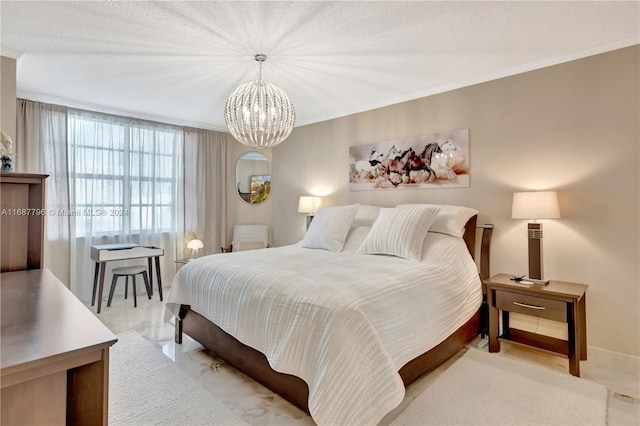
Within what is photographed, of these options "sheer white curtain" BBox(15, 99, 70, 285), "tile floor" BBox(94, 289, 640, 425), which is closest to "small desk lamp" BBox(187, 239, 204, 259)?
"sheer white curtain" BBox(15, 99, 70, 285)

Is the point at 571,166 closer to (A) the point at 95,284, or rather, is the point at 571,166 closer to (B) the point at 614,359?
(B) the point at 614,359

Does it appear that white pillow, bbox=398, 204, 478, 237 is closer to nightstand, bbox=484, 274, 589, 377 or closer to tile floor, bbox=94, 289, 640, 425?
nightstand, bbox=484, 274, 589, 377

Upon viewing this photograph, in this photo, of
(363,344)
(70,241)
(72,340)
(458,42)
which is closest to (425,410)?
(363,344)

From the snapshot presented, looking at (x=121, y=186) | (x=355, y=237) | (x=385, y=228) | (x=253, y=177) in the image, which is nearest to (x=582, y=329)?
(x=385, y=228)

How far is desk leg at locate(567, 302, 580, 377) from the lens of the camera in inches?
87.7

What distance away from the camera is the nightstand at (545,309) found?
2.25 meters

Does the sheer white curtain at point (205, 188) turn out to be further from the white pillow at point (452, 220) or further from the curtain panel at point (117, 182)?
the white pillow at point (452, 220)

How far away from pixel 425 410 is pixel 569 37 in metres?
2.78

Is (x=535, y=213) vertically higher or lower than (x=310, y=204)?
lower

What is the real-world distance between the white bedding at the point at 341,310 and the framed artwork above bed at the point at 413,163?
831 mm

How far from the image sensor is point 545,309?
237 centimetres

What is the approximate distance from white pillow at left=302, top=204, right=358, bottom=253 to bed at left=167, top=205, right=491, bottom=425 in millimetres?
54

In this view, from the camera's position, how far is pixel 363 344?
5.14ft

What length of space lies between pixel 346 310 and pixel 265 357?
71 centimetres
